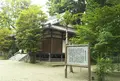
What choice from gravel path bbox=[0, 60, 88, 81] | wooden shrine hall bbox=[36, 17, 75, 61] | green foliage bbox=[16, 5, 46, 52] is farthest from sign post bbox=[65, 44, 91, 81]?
wooden shrine hall bbox=[36, 17, 75, 61]

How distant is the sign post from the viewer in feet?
28.7

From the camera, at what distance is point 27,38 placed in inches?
676

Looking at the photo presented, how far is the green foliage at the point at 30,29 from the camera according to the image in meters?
17.3

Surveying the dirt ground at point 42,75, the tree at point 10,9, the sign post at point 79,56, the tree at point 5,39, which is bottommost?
the dirt ground at point 42,75

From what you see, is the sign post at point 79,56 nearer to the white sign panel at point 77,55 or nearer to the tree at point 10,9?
the white sign panel at point 77,55

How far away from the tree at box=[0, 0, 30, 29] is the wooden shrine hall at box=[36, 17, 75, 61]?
1316 cm

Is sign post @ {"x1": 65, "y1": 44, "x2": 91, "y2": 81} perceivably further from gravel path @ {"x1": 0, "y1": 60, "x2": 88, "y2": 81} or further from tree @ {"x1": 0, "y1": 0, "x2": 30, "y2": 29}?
tree @ {"x1": 0, "y1": 0, "x2": 30, "y2": 29}

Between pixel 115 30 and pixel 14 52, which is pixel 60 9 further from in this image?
pixel 115 30

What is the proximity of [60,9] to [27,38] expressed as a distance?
335 inches

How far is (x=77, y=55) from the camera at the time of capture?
9.29 meters

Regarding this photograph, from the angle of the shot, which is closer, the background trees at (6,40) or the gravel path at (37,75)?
the gravel path at (37,75)

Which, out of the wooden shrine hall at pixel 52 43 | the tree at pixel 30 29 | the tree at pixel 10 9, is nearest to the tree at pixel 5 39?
the tree at pixel 10 9

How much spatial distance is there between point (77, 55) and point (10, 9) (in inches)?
958

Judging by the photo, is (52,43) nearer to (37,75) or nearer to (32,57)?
(32,57)
